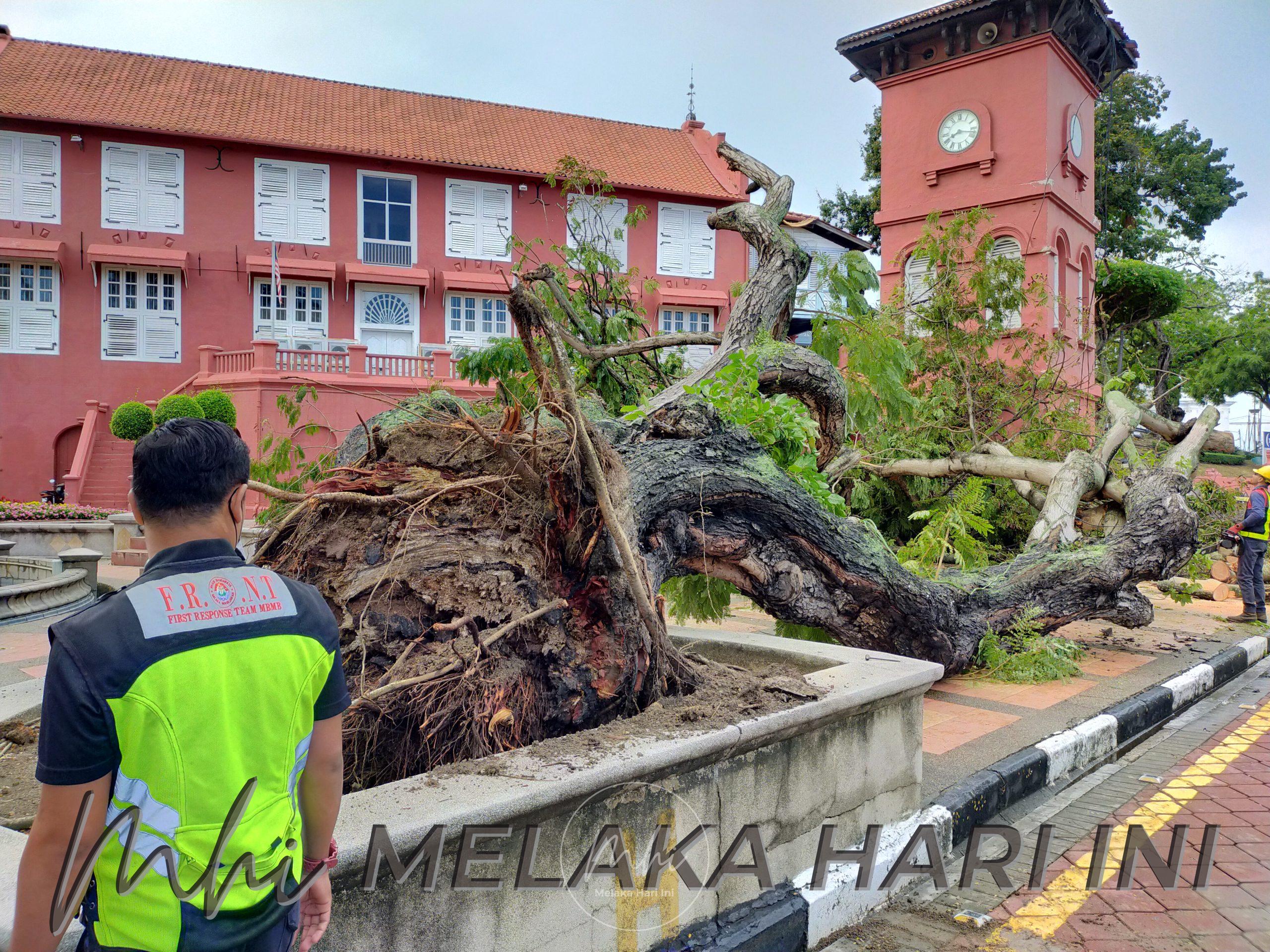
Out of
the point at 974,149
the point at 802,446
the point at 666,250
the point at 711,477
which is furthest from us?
the point at 666,250

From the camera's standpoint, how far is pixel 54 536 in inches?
555

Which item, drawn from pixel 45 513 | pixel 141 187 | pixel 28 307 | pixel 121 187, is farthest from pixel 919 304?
pixel 28 307

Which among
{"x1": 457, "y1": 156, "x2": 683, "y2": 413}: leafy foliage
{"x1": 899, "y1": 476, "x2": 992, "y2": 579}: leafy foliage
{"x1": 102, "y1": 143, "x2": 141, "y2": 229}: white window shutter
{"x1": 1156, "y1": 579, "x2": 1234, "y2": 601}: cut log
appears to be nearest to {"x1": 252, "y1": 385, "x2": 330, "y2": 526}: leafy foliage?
{"x1": 457, "y1": 156, "x2": 683, "y2": 413}: leafy foliage

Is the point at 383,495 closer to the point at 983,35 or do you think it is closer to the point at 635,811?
the point at 635,811

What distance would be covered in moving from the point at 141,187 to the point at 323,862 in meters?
23.1

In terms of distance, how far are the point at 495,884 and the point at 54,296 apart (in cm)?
2291

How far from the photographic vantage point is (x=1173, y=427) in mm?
10219

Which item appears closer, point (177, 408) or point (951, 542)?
point (951, 542)

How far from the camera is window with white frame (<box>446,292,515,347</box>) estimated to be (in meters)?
22.9

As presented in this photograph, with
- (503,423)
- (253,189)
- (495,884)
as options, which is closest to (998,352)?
(503,423)

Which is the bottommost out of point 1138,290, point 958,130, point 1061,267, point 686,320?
point 1138,290

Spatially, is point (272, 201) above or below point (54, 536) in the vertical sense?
above

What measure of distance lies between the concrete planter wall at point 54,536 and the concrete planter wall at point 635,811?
1429 centimetres

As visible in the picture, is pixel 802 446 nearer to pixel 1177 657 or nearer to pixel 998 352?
pixel 1177 657
